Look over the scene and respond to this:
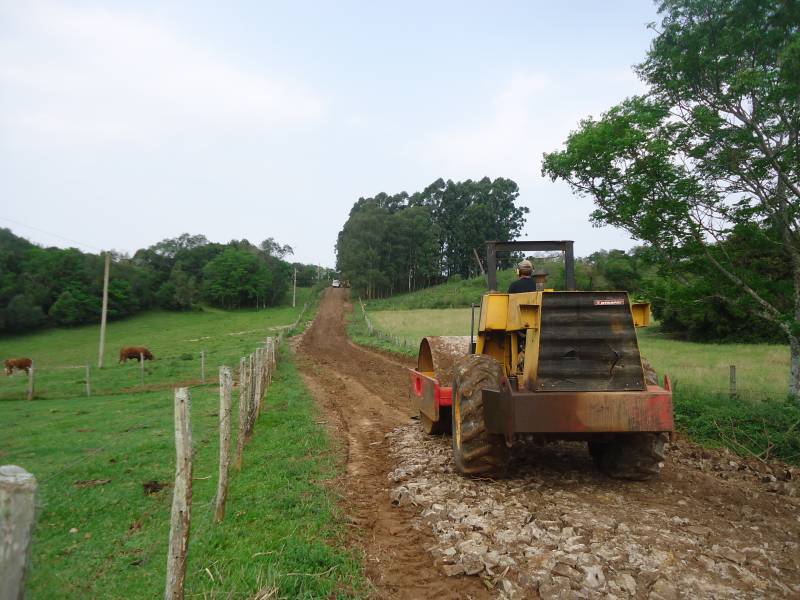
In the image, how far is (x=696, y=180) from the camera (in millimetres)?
10797

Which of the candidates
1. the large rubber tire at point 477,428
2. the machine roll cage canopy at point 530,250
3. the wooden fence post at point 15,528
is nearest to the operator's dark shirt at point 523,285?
the machine roll cage canopy at point 530,250

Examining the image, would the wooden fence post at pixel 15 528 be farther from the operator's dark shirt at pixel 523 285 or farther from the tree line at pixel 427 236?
the tree line at pixel 427 236

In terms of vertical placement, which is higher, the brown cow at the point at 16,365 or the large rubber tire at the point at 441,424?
the large rubber tire at the point at 441,424

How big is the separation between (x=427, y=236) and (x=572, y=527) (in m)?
75.2

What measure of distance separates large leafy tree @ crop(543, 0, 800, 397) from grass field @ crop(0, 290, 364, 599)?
7694mm

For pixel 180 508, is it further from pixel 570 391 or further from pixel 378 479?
pixel 570 391

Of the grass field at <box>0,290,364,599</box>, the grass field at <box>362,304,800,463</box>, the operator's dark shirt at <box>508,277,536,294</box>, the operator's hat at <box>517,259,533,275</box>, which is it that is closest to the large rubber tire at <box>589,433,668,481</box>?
the operator's dark shirt at <box>508,277,536,294</box>

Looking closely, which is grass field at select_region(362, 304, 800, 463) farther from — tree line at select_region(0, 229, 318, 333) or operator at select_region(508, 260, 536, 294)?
tree line at select_region(0, 229, 318, 333)

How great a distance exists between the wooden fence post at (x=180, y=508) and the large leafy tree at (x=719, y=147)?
9.58 metres

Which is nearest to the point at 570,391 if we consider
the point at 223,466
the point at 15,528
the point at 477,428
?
the point at 477,428

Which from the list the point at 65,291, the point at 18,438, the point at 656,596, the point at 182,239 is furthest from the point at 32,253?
the point at 656,596

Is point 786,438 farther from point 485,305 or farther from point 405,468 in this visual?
point 405,468

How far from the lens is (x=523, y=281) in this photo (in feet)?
23.2

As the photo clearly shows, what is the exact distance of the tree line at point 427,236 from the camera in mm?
74875
